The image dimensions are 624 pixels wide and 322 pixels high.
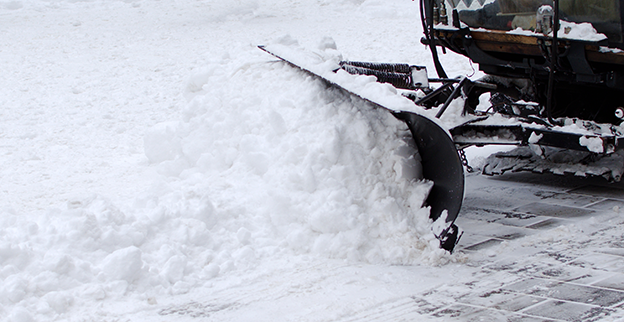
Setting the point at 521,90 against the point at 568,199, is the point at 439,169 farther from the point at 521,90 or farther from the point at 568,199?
the point at 521,90

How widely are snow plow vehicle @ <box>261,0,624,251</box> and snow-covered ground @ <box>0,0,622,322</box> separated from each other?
0.65 ft

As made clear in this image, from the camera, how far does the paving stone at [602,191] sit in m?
4.57

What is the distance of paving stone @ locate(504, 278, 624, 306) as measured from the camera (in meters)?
2.86

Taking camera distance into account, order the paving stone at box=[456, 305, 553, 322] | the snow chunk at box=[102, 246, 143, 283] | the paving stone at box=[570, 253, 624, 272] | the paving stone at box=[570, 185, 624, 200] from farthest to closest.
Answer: the paving stone at box=[570, 185, 624, 200]
the paving stone at box=[570, 253, 624, 272]
the snow chunk at box=[102, 246, 143, 283]
the paving stone at box=[456, 305, 553, 322]

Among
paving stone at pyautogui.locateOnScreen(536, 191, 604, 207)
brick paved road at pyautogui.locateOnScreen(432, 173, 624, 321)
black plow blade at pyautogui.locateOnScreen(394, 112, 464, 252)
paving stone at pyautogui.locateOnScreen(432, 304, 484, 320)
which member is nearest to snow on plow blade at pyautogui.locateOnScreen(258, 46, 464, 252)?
black plow blade at pyautogui.locateOnScreen(394, 112, 464, 252)

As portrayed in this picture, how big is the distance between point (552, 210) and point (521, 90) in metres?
1.52

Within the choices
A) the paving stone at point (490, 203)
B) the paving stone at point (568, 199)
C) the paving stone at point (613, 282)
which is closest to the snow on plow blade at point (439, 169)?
the paving stone at point (613, 282)

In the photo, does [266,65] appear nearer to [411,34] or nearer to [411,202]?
[411,202]

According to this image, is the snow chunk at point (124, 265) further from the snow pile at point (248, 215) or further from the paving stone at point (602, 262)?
the paving stone at point (602, 262)

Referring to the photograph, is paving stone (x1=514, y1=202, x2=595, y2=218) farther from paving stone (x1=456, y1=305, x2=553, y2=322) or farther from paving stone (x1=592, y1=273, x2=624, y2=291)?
paving stone (x1=456, y1=305, x2=553, y2=322)

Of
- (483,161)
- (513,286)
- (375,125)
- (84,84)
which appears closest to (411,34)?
(84,84)

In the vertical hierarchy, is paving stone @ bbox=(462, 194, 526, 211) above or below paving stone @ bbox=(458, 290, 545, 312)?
below

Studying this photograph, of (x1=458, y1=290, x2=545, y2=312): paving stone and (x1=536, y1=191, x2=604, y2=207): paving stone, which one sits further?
(x1=536, y1=191, x2=604, y2=207): paving stone

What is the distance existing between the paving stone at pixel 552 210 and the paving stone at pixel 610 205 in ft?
0.39
